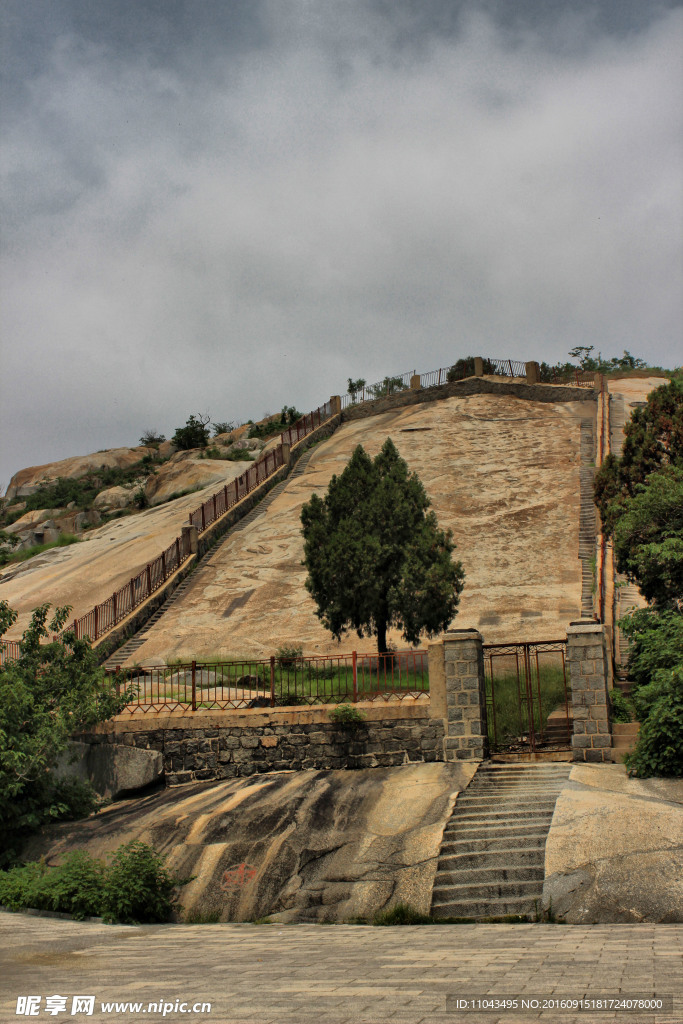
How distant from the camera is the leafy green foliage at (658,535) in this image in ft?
50.0

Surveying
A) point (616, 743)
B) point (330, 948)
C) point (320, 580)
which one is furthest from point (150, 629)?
point (330, 948)

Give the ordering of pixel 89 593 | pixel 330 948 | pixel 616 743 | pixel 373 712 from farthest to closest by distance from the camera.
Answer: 1. pixel 89 593
2. pixel 373 712
3. pixel 616 743
4. pixel 330 948

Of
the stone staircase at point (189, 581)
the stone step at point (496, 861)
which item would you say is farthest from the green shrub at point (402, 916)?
the stone staircase at point (189, 581)

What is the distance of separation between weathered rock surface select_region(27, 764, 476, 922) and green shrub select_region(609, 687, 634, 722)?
2.76 m

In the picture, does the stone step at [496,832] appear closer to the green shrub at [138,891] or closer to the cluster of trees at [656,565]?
the cluster of trees at [656,565]

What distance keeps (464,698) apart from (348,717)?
1981 millimetres

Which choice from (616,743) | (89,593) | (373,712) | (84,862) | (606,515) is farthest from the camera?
(89,593)

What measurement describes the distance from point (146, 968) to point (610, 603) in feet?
56.2

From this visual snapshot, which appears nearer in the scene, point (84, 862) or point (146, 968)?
point (146, 968)

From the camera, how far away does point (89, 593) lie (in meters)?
29.0

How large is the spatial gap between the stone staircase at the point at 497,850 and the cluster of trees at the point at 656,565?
1592 mm

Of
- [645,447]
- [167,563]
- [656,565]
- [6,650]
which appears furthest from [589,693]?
[167,563]

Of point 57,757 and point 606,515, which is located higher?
point 606,515

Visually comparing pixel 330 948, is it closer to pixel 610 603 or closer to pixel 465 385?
pixel 610 603
